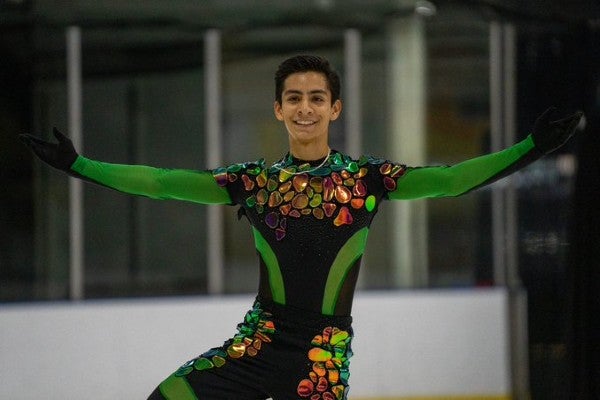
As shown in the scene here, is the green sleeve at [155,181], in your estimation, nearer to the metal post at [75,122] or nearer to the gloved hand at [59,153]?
the gloved hand at [59,153]

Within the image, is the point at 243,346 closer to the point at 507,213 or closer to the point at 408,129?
the point at 507,213

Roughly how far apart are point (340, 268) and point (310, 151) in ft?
1.14

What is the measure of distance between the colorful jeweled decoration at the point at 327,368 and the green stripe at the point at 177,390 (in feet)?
0.96

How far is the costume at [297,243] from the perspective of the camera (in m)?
2.80

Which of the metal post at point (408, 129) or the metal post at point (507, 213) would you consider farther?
the metal post at point (408, 129)

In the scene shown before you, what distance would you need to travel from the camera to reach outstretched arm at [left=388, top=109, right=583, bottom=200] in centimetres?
282

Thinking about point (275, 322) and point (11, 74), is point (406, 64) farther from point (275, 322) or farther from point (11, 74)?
point (275, 322)

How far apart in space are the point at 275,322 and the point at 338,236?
298mm

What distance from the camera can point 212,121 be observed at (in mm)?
6336

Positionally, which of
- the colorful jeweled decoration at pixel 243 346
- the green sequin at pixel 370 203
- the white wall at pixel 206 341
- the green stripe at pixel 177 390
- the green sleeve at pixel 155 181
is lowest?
the white wall at pixel 206 341

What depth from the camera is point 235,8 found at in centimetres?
633

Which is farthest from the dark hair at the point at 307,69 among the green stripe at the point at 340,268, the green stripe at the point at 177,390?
the green stripe at the point at 177,390

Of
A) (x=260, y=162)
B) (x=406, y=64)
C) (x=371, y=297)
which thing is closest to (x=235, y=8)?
(x=406, y=64)

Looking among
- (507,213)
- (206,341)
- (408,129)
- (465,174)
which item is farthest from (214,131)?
(465,174)
